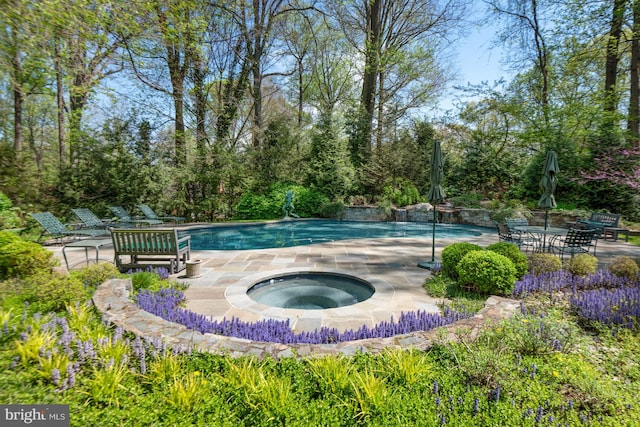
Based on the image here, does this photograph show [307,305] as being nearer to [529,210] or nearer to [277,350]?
[277,350]

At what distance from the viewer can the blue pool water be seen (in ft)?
31.8

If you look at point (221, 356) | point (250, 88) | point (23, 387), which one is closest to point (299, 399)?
point (221, 356)

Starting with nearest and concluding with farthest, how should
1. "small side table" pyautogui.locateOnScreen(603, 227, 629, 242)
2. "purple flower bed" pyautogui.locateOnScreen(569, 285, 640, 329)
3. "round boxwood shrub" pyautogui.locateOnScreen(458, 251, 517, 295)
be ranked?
"purple flower bed" pyautogui.locateOnScreen(569, 285, 640, 329)
"round boxwood shrub" pyautogui.locateOnScreen(458, 251, 517, 295)
"small side table" pyautogui.locateOnScreen(603, 227, 629, 242)

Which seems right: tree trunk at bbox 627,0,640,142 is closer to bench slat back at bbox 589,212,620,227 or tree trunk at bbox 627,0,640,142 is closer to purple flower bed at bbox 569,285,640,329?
bench slat back at bbox 589,212,620,227

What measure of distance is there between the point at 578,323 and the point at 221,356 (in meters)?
4.22

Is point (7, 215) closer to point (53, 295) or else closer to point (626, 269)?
point (53, 295)

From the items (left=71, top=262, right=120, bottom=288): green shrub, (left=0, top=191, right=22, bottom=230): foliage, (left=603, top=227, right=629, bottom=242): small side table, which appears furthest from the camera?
(left=603, top=227, right=629, bottom=242): small side table

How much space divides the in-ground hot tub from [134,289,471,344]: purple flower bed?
1265mm

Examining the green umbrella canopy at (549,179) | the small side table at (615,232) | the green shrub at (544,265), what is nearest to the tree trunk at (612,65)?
the small side table at (615,232)

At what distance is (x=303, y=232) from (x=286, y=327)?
860cm

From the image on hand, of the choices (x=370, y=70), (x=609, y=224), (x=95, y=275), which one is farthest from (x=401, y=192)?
(x=95, y=275)

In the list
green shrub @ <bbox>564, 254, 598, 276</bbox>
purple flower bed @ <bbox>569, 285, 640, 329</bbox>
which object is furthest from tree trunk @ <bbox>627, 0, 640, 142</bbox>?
purple flower bed @ <bbox>569, 285, 640, 329</bbox>

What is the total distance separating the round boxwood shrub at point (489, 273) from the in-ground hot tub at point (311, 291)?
59.7 inches

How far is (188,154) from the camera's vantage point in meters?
14.2
